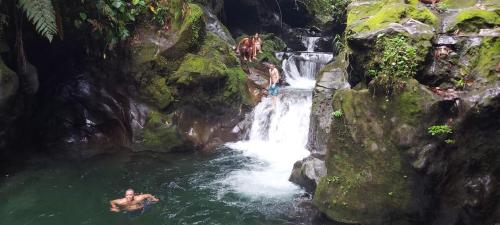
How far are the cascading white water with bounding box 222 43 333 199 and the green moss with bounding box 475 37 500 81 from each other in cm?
443

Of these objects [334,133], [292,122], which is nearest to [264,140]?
[292,122]

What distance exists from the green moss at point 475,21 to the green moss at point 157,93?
311 inches

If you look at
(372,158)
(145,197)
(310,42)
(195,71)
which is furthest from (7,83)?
(310,42)

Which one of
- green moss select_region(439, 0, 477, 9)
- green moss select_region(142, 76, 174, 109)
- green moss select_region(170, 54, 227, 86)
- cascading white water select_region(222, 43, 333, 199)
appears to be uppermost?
green moss select_region(439, 0, 477, 9)

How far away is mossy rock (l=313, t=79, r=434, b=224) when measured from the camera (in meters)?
7.37

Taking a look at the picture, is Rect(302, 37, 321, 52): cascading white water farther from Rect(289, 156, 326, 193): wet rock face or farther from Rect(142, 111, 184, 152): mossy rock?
Rect(289, 156, 326, 193): wet rock face

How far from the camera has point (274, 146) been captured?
1373 centimetres

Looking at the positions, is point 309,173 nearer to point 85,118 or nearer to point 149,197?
point 149,197

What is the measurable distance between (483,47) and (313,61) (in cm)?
1120

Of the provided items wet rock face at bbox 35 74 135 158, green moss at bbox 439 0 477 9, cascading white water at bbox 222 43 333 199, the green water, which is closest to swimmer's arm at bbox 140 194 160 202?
the green water

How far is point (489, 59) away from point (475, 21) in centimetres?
125

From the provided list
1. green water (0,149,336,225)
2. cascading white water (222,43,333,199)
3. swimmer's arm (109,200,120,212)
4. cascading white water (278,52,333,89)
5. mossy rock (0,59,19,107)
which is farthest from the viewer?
cascading white water (278,52,333,89)

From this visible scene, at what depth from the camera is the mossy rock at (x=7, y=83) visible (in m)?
9.35

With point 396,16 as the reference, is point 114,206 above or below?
below
